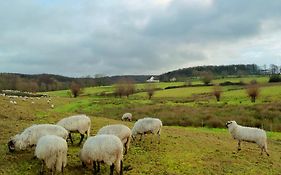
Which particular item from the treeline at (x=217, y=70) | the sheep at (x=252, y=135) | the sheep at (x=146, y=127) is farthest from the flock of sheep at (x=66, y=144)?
the treeline at (x=217, y=70)

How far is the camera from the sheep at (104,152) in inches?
602

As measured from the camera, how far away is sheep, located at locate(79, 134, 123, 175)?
50.2 ft

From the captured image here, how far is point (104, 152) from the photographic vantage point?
15.3m

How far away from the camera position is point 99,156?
50.2ft

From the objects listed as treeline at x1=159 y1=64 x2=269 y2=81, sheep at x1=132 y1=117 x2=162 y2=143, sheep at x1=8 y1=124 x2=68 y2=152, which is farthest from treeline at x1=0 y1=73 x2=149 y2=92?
sheep at x1=8 y1=124 x2=68 y2=152

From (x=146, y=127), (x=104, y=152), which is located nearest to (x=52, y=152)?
(x=104, y=152)

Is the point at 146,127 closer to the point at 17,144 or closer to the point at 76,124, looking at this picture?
the point at 76,124

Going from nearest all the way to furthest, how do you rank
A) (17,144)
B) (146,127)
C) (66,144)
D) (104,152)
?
(104,152) < (66,144) < (17,144) < (146,127)

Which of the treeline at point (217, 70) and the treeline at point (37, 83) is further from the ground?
the treeline at point (217, 70)

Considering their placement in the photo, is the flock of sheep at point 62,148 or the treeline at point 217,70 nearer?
the flock of sheep at point 62,148

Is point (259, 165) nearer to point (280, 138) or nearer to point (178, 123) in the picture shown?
point (280, 138)

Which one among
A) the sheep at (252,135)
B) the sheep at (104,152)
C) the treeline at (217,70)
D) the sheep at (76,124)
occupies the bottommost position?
the sheep at (252,135)

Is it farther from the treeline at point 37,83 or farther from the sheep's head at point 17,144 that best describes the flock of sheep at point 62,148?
the treeline at point 37,83

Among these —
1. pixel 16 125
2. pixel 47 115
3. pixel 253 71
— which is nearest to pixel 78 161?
pixel 16 125
